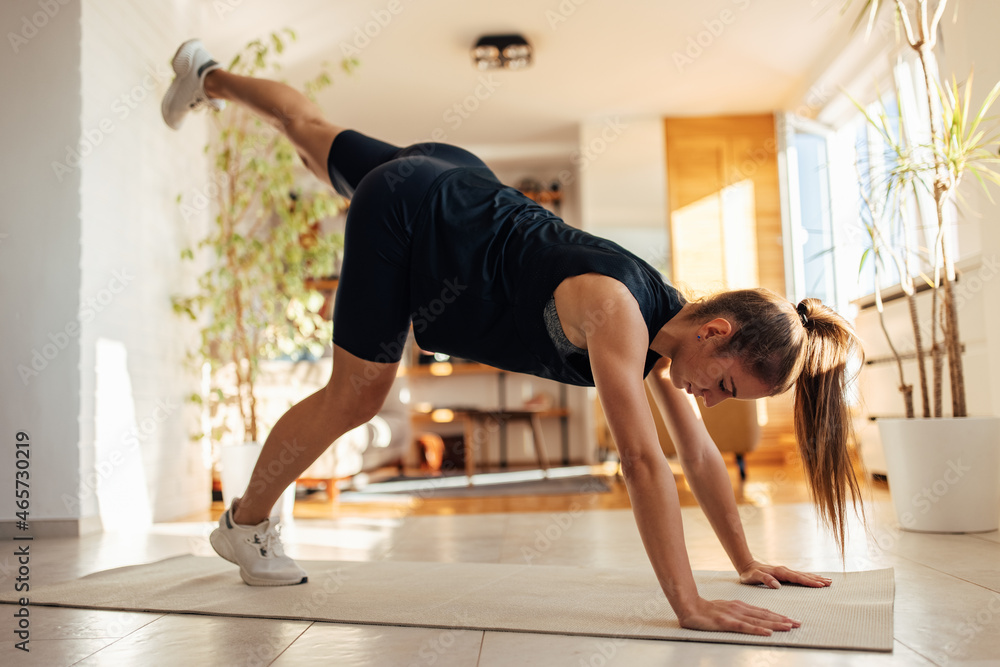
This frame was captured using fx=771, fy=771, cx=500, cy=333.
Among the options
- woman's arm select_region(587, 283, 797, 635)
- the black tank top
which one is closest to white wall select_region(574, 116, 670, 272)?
the black tank top

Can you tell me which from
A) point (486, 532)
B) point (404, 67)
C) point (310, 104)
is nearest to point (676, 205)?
point (404, 67)

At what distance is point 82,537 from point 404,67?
3475mm

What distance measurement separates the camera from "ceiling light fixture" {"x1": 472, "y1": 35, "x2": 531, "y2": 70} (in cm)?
468

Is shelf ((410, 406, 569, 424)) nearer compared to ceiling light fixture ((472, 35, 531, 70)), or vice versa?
ceiling light fixture ((472, 35, 531, 70))

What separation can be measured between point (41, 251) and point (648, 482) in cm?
254

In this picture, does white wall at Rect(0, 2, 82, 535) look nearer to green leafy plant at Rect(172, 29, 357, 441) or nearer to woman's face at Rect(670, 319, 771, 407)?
green leafy plant at Rect(172, 29, 357, 441)

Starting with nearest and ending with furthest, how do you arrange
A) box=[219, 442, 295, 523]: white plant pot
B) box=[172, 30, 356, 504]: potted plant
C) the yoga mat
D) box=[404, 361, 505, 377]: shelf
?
box=[219, 442, 295, 523]: white plant pot, box=[172, 30, 356, 504]: potted plant, the yoga mat, box=[404, 361, 505, 377]: shelf

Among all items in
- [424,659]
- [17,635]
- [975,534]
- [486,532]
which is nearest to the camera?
[424,659]

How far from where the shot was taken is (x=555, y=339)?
4.34 feet

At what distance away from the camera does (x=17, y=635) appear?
130 centimetres

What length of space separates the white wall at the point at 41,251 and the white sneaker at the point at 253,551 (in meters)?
1.45

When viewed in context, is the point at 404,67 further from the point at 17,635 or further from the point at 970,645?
the point at 970,645

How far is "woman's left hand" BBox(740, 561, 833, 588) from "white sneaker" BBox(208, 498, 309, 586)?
969mm

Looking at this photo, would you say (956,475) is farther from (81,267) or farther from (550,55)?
(550,55)
